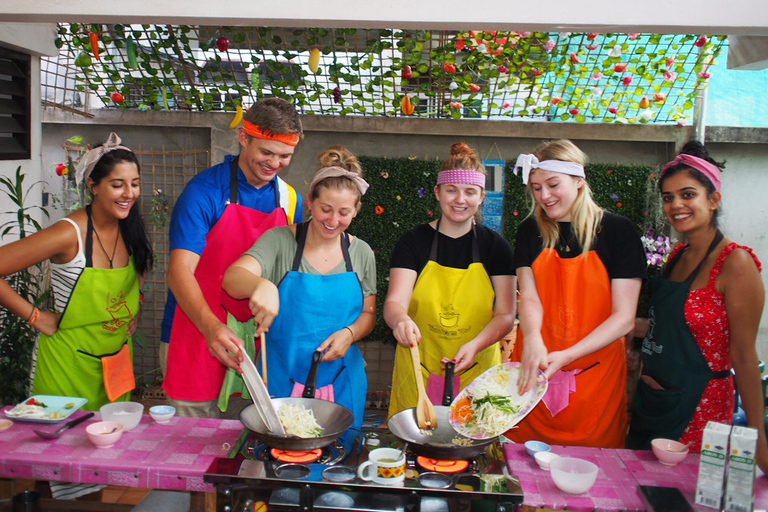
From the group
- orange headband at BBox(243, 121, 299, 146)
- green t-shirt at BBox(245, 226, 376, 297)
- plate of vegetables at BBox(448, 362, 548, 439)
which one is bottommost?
plate of vegetables at BBox(448, 362, 548, 439)

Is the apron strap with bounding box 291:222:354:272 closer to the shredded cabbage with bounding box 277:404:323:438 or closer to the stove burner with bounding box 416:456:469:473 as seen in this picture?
the shredded cabbage with bounding box 277:404:323:438

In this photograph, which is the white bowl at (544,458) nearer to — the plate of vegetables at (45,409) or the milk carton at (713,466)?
the milk carton at (713,466)

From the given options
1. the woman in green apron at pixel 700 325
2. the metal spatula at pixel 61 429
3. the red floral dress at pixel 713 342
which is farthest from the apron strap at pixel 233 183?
the red floral dress at pixel 713 342

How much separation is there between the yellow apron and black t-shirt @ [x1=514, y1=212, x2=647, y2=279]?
0.27m

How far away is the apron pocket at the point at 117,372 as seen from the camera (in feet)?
9.95

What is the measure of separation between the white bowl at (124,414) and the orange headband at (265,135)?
4.50 feet

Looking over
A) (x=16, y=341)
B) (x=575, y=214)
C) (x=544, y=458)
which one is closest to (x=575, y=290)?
(x=575, y=214)

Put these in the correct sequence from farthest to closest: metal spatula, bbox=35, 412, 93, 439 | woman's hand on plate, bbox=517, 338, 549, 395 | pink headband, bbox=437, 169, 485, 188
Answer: pink headband, bbox=437, 169, 485, 188
woman's hand on plate, bbox=517, 338, 549, 395
metal spatula, bbox=35, 412, 93, 439

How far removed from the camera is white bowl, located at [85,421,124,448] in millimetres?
2262

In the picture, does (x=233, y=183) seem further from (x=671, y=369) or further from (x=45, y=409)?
(x=671, y=369)

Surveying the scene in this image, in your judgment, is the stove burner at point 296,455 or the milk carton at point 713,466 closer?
the milk carton at point 713,466

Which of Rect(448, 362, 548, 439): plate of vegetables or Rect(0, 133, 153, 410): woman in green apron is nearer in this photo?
Rect(448, 362, 548, 439): plate of vegetables

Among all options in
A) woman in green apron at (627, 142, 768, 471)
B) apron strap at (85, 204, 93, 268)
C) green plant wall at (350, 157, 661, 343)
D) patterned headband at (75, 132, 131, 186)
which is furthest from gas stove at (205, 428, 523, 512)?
green plant wall at (350, 157, 661, 343)

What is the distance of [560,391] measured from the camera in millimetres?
2801
